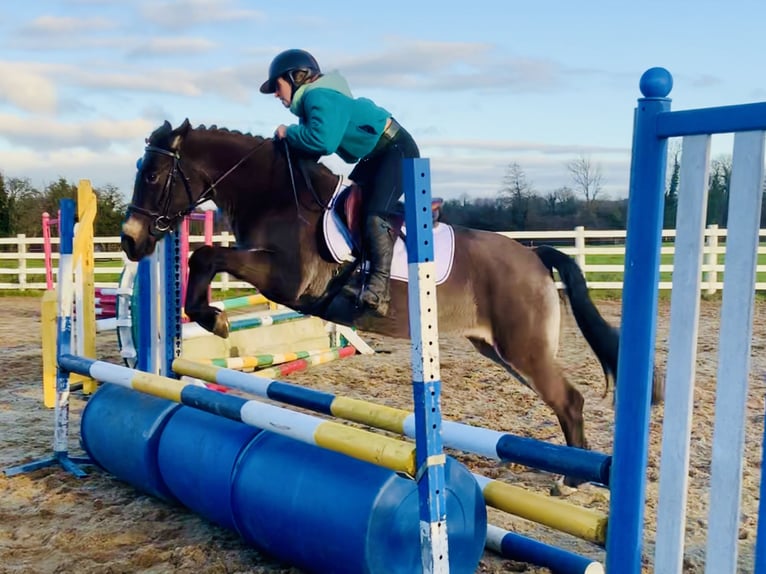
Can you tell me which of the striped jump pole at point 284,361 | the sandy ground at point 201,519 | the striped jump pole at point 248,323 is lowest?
the sandy ground at point 201,519

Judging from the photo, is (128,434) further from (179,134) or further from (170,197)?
(179,134)

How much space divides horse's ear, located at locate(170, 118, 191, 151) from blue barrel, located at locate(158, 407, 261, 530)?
1.15 metres

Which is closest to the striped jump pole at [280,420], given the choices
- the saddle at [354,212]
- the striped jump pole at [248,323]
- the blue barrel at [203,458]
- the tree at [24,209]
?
the blue barrel at [203,458]

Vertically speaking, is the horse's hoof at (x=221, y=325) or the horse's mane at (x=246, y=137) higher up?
the horse's mane at (x=246, y=137)

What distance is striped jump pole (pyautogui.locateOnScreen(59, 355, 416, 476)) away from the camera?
6.63 feet

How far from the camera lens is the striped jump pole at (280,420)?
202cm

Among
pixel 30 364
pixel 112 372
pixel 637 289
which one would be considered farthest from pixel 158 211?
pixel 30 364

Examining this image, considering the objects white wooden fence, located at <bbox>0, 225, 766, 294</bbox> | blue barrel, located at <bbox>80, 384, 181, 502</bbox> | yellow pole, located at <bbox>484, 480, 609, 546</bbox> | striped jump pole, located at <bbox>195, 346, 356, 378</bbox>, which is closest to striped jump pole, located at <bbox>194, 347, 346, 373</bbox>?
striped jump pole, located at <bbox>195, 346, 356, 378</bbox>

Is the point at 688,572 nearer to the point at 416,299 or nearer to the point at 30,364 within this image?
the point at 416,299

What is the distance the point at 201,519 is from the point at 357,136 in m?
1.65

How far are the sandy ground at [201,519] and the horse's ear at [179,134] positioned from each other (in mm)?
1518

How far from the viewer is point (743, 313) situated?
1439 millimetres

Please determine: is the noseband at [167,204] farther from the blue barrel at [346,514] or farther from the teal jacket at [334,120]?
the blue barrel at [346,514]

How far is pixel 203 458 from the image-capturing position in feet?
9.18
